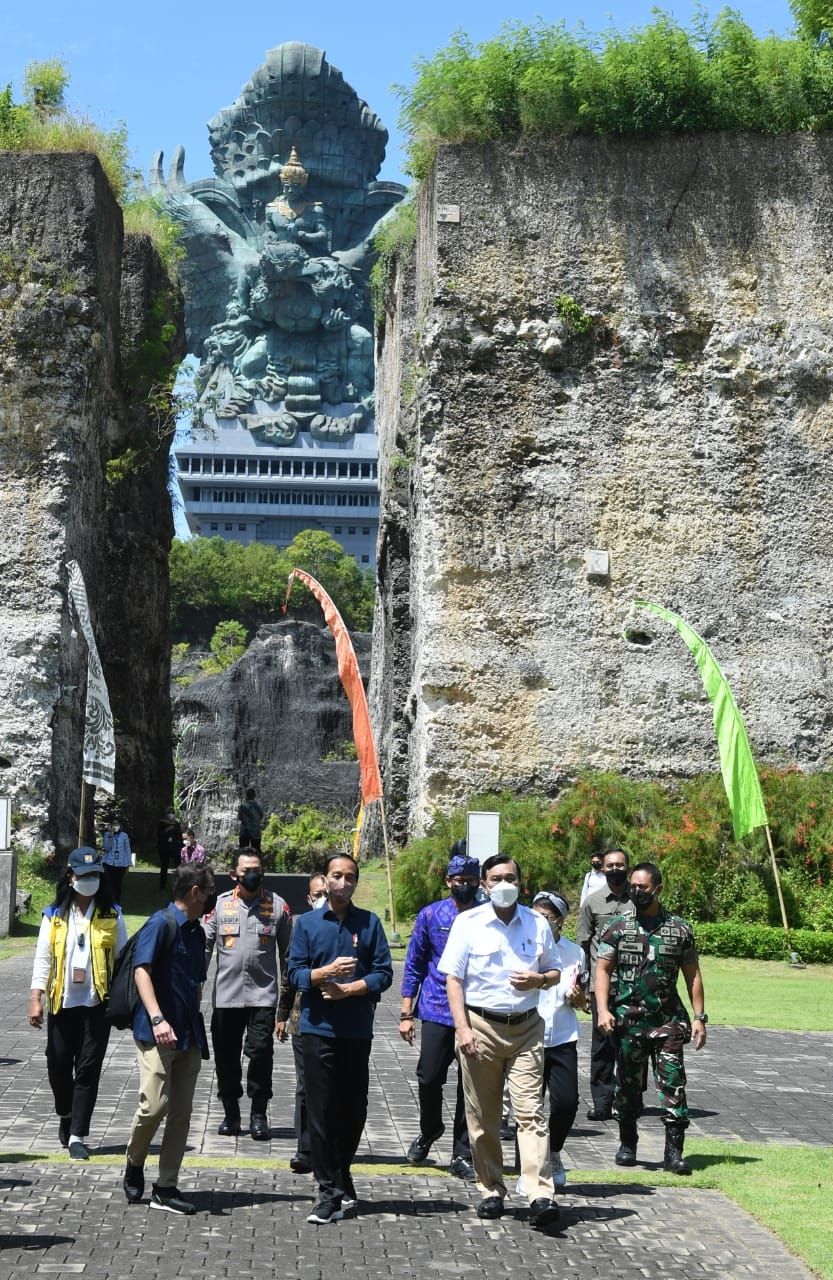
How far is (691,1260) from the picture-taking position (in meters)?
5.77

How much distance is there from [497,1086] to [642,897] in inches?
56.4

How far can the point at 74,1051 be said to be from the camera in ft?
24.6

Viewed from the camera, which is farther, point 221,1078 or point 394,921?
point 394,921

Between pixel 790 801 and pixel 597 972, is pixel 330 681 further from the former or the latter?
pixel 597 972

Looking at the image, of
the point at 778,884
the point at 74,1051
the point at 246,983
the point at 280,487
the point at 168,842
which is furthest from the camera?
the point at 280,487

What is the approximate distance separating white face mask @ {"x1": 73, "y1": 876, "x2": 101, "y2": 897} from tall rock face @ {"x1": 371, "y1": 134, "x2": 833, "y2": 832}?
10.4 metres

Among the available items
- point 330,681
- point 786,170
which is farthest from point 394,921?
point 330,681

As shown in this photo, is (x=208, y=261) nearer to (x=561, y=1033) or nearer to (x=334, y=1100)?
(x=561, y=1033)

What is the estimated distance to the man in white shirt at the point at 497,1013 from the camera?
6461mm

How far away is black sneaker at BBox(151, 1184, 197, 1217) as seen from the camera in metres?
6.25

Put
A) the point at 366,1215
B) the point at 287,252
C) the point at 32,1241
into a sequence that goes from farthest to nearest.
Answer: the point at 287,252 → the point at 366,1215 → the point at 32,1241

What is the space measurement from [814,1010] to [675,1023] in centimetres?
595

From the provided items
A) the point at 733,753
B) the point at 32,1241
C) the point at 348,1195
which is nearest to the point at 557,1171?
the point at 348,1195

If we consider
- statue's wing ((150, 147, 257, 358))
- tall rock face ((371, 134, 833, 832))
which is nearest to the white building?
statue's wing ((150, 147, 257, 358))
